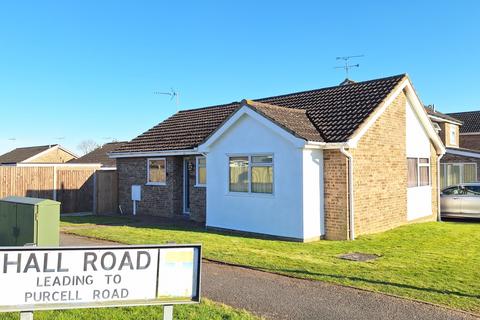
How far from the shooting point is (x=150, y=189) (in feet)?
62.4

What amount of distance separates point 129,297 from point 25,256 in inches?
41.4

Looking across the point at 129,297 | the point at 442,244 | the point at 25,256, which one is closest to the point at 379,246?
the point at 442,244

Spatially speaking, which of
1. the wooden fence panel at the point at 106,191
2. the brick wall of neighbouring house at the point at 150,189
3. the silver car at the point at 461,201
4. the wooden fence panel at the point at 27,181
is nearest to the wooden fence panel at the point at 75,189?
the wooden fence panel at the point at 106,191

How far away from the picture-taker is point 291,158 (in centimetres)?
1245

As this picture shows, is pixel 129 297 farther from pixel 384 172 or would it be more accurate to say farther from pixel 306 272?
pixel 384 172

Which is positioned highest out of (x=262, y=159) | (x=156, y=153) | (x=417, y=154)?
(x=156, y=153)

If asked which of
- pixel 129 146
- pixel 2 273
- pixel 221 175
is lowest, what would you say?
pixel 2 273

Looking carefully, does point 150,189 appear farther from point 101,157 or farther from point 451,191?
point 101,157

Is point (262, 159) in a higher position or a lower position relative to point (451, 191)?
higher

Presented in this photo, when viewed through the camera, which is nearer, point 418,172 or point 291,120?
point 291,120

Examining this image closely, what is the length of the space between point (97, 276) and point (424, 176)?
15.5 metres

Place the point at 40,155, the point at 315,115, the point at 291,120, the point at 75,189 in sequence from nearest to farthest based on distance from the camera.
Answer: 1. the point at 291,120
2. the point at 315,115
3. the point at 75,189
4. the point at 40,155

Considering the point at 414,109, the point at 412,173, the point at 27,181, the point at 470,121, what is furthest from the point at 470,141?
the point at 27,181

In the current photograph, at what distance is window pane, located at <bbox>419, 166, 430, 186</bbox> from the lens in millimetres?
17188
